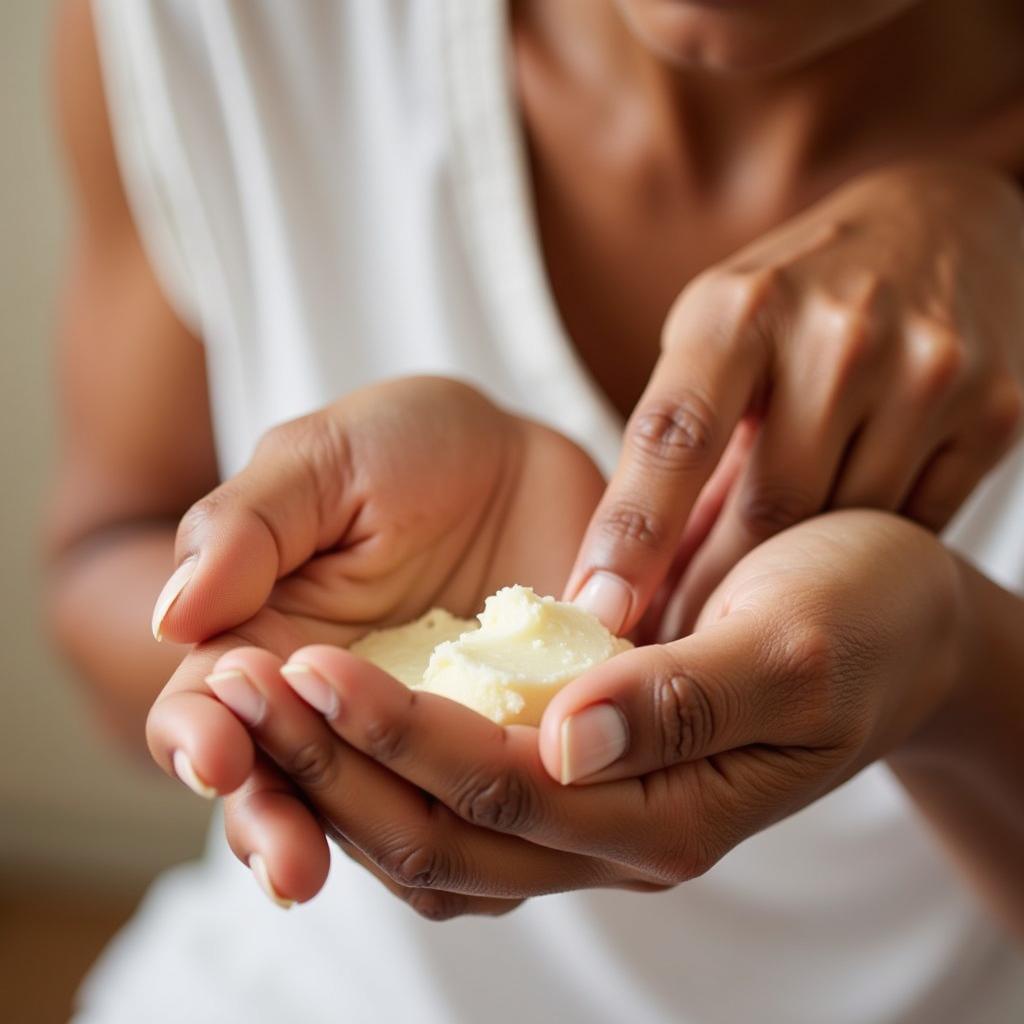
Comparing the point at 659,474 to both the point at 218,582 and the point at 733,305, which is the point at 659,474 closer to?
the point at 733,305

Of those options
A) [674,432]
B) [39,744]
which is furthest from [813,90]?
[39,744]

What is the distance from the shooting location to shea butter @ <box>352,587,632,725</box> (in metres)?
0.58

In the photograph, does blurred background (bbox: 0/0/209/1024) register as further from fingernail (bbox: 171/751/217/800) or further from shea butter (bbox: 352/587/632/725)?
fingernail (bbox: 171/751/217/800)

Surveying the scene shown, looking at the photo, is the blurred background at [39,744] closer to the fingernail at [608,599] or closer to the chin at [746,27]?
the chin at [746,27]

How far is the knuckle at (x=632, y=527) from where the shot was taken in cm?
66

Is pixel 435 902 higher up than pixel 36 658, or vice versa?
pixel 435 902

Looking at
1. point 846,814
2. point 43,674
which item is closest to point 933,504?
point 846,814

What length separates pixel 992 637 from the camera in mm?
762

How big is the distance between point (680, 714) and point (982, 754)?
40 centimetres

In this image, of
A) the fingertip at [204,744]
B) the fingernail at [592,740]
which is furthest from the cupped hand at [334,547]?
the fingernail at [592,740]

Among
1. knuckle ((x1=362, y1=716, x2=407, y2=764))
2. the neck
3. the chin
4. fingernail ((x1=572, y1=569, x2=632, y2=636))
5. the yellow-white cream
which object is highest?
the chin

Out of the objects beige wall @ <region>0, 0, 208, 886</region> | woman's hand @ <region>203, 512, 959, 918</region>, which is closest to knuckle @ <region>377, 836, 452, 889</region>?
woman's hand @ <region>203, 512, 959, 918</region>

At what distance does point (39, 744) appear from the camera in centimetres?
224

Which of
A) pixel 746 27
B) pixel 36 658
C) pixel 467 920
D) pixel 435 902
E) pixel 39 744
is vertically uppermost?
pixel 746 27
